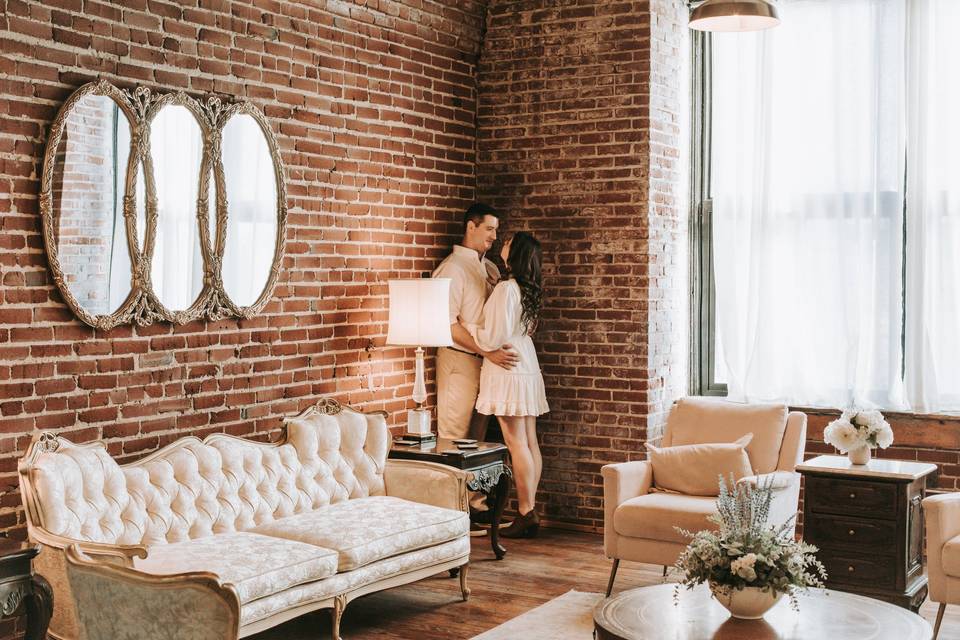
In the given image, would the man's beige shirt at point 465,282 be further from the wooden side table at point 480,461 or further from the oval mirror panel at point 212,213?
the oval mirror panel at point 212,213

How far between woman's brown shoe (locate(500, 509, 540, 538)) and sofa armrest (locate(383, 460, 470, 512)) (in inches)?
48.1

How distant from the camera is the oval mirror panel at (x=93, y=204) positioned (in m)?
4.57

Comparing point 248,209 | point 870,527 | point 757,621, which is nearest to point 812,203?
point 870,527

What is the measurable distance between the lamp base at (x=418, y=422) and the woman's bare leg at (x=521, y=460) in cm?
71

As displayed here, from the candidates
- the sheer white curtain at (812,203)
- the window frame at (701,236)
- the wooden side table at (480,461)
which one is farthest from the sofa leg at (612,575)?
the window frame at (701,236)

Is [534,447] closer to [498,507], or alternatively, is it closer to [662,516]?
[498,507]

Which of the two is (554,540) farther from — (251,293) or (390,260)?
(251,293)

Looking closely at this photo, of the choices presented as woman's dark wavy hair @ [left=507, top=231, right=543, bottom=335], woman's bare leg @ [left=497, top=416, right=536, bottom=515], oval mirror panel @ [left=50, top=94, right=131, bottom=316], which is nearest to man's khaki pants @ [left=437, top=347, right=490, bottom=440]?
woman's bare leg @ [left=497, top=416, right=536, bottom=515]

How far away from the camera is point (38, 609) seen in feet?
12.5

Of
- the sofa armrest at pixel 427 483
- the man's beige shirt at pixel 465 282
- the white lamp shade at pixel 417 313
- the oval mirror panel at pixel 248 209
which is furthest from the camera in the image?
the man's beige shirt at pixel 465 282

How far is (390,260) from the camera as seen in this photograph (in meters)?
6.60

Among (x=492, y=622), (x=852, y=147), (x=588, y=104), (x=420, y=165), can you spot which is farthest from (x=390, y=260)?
(x=852, y=147)

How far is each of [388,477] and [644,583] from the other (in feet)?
4.77

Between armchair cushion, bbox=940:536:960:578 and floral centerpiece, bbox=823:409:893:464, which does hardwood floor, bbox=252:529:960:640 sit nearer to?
armchair cushion, bbox=940:536:960:578
